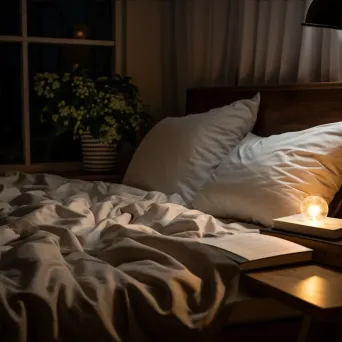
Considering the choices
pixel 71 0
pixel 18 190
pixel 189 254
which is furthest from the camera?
pixel 71 0

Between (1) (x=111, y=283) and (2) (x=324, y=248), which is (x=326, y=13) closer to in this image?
(2) (x=324, y=248)

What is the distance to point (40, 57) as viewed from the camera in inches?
125

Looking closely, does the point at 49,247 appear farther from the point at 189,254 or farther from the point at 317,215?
the point at 317,215

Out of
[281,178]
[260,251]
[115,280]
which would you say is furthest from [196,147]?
[115,280]

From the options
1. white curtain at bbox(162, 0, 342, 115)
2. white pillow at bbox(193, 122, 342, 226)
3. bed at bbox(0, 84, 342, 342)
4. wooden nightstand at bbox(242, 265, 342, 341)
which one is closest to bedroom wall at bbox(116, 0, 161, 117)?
white curtain at bbox(162, 0, 342, 115)

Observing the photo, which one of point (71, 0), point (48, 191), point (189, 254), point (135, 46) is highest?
point (71, 0)

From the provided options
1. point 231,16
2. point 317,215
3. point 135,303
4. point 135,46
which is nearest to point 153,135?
A: point 231,16

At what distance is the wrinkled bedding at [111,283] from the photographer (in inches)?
39.7

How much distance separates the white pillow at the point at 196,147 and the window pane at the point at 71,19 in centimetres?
121

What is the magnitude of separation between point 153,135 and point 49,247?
130cm

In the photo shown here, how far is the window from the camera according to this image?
10.2 feet

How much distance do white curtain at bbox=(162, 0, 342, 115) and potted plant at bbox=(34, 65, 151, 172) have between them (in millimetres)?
315

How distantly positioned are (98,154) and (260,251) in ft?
5.84

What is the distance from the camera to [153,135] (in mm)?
2469
